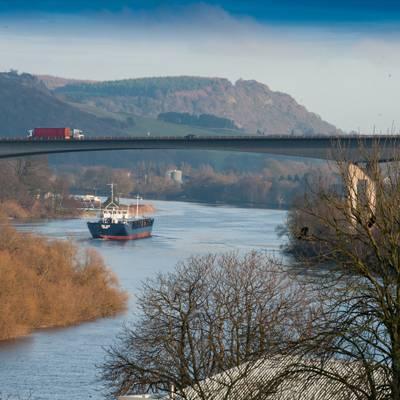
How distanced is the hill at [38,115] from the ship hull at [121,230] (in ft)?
353

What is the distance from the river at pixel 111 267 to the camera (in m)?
19.4

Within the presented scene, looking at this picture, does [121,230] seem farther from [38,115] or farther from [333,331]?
[38,115]

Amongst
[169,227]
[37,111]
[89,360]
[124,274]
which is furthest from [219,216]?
[37,111]

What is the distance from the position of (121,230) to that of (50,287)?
32.0 meters

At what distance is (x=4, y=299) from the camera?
2556 centimetres

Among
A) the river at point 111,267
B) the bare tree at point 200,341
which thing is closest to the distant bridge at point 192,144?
the river at point 111,267

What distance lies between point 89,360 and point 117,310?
6336mm

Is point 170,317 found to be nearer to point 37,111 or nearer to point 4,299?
point 4,299

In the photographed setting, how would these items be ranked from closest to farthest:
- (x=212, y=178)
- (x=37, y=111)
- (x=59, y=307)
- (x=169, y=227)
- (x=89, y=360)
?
(x=89, y=360) < (x=59, y=307) < (x=169, y=227) < (x=212, y=178) < (x=37, y=111)

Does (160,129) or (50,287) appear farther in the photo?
(160,129)

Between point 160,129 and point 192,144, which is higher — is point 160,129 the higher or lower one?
the higher one

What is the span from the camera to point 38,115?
176500 millimetres

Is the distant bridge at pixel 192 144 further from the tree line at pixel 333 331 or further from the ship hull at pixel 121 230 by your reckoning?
the tree line at pixel 333 331

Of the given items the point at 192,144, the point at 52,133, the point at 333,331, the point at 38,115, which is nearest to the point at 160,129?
the point at 38,115
